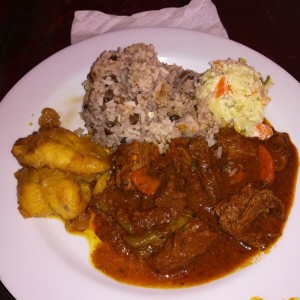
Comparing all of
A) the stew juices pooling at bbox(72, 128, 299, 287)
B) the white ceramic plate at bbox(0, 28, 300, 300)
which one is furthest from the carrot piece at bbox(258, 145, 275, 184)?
the white ceramic plate at bbox(0, 28, 300, 300)

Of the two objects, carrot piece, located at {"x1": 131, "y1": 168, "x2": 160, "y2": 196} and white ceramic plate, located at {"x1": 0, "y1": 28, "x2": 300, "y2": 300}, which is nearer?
white ceramic plate, located at {"x1": 0, "y1": 28, "x2": 300, "y2": 300}

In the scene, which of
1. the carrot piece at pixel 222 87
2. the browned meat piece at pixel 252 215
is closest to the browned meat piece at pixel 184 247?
the browned meat piece at pixel 252 215

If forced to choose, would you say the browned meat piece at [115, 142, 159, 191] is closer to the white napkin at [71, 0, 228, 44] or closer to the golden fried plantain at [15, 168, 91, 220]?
the golden fried plantain at [15, 168, 91, 220]

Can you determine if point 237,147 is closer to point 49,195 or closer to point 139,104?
point 139,104

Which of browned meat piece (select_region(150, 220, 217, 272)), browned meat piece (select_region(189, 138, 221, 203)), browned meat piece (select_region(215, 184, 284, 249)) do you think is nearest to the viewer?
browned meat piece (select_region(150, 220, 217, 272))

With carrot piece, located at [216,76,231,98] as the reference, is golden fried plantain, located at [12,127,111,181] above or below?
below

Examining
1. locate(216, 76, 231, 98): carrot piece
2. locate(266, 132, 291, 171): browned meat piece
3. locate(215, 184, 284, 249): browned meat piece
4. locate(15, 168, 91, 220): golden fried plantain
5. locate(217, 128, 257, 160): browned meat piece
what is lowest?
locate(15, 168, 91, 220): golden fried plantain

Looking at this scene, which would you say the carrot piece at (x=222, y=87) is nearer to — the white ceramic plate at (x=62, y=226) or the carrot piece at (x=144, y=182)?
the white ceramic plate at (x=62, y=226)
